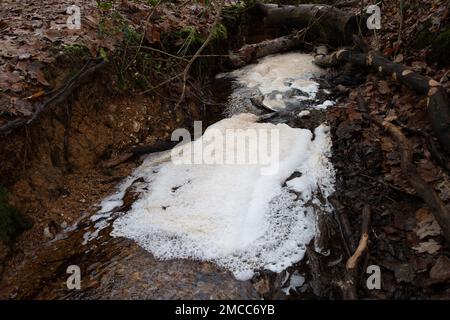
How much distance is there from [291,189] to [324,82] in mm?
2877

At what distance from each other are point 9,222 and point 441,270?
3783 millimetres

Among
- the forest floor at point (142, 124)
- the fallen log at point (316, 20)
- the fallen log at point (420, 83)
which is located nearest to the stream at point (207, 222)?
the forest floor at point (142, 124)

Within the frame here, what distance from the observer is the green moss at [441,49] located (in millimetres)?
4184

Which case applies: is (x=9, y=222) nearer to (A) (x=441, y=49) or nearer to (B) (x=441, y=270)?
(B) (x=441, y=270)

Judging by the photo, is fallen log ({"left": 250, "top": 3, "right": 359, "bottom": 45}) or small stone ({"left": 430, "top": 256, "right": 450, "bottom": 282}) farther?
fallen log ({"left": 250, "top": 3, "right": 359, "bottom": 45})

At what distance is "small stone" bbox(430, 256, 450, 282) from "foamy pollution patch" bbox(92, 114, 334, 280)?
1.00m

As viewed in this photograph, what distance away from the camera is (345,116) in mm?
4684

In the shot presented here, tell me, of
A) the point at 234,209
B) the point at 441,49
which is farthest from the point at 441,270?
the point at 441,49

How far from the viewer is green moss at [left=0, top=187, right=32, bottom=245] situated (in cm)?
329

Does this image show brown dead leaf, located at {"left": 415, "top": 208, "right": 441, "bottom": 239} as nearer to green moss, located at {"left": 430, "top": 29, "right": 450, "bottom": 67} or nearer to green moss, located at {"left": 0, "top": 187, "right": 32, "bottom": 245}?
green moss, located at {"left": 430, "top": 29, "right": 450, "bottom": 67}

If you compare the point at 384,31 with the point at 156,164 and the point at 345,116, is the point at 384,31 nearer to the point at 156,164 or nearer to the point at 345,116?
the point at 345,116

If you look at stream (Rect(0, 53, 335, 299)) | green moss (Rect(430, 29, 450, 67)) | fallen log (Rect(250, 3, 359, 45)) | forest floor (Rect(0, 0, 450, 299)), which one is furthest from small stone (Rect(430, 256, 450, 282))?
fallen log (Rect(250, 3, 359, 45))

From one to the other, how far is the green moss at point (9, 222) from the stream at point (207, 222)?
Result: 0.29 meters

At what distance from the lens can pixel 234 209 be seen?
358 cm
